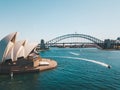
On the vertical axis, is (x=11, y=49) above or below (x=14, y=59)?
above

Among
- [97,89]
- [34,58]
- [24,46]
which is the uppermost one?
[24,46]

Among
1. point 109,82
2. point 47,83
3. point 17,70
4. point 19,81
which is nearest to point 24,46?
point 17,70

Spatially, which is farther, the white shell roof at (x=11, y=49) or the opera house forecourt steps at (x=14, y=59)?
the white shell roof at (x=11, y=49)

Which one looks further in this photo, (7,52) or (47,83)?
(7,52)

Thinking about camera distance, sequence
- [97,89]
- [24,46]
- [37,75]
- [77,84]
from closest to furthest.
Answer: [97,89], [77,84], [37,75], [24,46]

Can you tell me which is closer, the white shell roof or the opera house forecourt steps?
the opera house forecourt steps

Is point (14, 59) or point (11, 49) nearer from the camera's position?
point (14, 59)

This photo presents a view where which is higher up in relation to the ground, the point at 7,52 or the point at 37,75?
the point at 7,52

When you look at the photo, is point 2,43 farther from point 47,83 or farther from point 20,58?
point 47,83

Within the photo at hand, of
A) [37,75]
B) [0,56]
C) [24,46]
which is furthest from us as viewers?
Answer: [24,46]
